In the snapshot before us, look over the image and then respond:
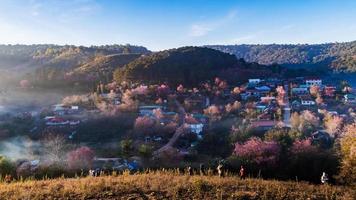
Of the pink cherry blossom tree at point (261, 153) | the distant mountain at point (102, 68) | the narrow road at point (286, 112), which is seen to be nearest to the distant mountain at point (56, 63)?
the distant mountain at point (102, 68)

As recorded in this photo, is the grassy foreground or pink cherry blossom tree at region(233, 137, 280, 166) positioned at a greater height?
the grassy foreground

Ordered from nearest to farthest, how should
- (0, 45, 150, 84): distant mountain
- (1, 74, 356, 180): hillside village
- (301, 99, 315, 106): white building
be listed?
(1, 74, 356, 180): hillside village < (301, 99, 315, 106): white building < (0, 45, 150, 84): distant mountain

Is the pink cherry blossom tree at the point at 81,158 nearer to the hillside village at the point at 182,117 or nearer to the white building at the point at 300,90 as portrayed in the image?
the hillside village at the point at 182,117

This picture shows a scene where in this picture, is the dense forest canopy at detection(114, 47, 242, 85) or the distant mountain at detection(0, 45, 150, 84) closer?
the dense forest canopy at detection(114, 47, 242, 85)

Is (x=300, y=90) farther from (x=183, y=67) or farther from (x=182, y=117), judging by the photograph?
(x=182, y=117)

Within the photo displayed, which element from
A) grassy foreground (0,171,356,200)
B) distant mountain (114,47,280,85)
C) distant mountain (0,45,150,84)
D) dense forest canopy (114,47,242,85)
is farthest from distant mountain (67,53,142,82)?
grassy foreground (0,171,356,200)

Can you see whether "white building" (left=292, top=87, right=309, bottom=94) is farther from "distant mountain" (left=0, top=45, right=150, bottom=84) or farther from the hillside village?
"distant mountain" (left=0, top=45, right=150, bottom=84)

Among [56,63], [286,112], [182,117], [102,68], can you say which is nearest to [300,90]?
[286,112]
